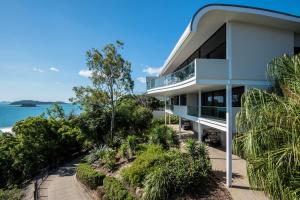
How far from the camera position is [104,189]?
11.7 meters

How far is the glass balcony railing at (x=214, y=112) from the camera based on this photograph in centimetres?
1175

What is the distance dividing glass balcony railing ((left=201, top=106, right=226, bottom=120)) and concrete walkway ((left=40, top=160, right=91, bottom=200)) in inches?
346

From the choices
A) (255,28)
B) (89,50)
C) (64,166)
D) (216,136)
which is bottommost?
(64,166)

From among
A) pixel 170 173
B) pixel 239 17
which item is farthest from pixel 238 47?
pixel 170 173

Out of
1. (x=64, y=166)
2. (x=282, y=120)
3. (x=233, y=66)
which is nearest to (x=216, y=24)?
(x=233, y=66)

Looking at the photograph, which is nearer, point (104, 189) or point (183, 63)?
point (104, 189)

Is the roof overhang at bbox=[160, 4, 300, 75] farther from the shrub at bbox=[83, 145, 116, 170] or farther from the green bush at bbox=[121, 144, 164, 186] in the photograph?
the shrub at bbox=[83, 145, 116, 170]

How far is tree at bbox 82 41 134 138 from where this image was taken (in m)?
21.7

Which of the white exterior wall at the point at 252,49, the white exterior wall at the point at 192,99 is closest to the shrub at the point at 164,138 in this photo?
the white exterior wall at the point at 252,49

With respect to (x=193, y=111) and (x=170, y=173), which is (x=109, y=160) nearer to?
(x=170, y=173)

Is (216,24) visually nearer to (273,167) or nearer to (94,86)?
(273,167)

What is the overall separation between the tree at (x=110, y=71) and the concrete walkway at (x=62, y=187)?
5.99 m

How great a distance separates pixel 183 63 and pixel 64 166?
52.3ft

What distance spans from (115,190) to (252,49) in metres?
10.1
